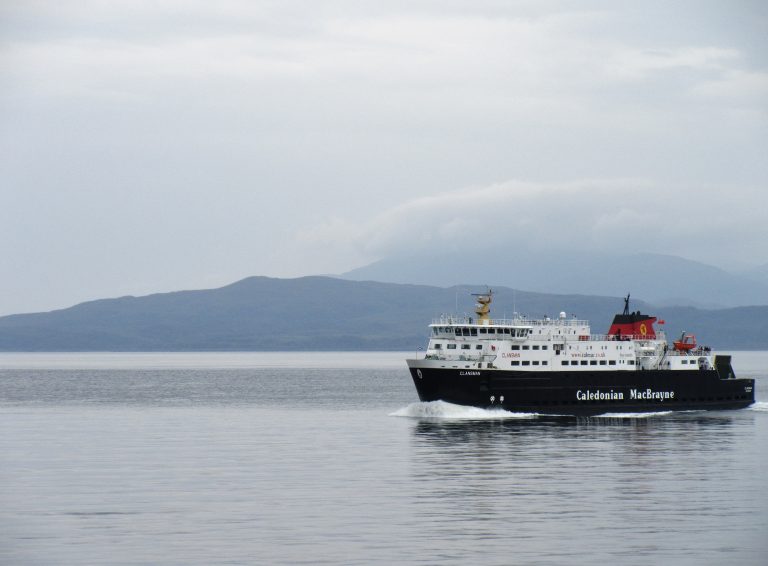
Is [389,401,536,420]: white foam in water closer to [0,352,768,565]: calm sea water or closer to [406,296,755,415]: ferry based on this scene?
[0,352,768,565]: calm sea water

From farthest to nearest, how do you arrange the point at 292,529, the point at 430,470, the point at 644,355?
the point at 644,355 → the point at 430,470 → the point at 292,529

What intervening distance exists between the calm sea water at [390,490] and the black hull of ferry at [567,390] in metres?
1.14

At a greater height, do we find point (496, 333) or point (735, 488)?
point (496, 333)

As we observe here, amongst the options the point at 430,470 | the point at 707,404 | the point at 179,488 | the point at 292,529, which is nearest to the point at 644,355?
the point at 707,404

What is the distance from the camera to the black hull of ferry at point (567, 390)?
7712cm

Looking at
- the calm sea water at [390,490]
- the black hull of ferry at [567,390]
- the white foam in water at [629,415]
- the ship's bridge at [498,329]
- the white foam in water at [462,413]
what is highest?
the ship's bridge at [498,329]

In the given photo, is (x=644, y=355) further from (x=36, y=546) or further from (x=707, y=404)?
(x=36, y=546)

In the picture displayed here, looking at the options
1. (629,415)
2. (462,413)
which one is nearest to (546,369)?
(462,413)

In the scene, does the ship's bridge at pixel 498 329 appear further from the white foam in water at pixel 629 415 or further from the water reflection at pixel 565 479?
the water reflection at pixel 565 479

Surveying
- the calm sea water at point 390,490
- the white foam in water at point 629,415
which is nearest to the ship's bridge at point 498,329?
the calm sea water at point 390,490

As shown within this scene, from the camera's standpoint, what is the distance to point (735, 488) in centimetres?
4441

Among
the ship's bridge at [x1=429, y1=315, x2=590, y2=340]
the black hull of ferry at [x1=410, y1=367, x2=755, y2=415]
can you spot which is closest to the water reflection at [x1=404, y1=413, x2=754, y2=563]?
the black hull of ferry at [x1=410, y1=367, x2=755, y2=415]

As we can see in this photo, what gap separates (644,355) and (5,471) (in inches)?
1935

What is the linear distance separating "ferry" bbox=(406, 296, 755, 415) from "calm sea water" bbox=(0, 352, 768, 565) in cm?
186
